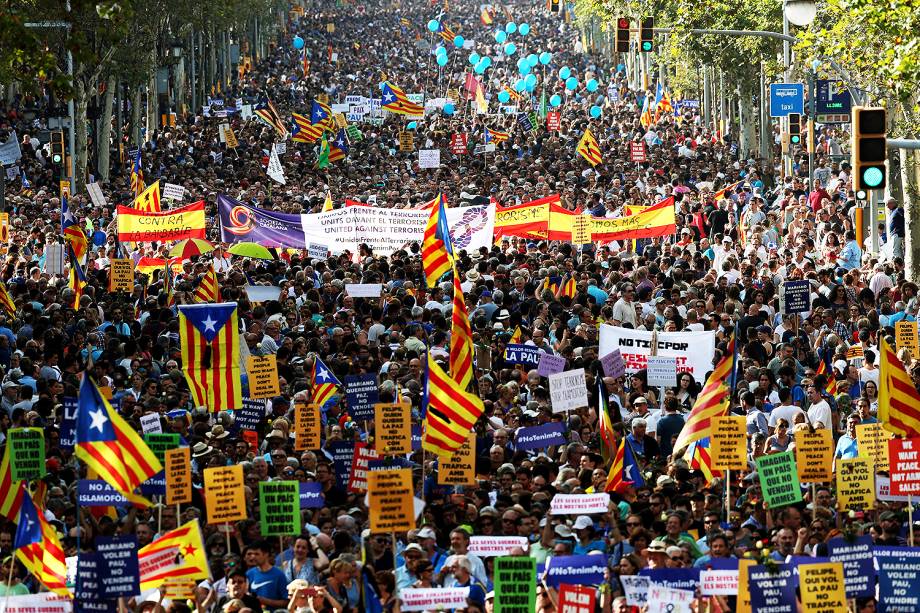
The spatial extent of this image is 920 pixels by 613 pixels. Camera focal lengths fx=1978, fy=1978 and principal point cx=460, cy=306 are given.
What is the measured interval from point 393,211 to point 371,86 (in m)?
52.8

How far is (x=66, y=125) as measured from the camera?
50219 mm

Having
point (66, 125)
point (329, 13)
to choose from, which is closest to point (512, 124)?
point (66, 125)

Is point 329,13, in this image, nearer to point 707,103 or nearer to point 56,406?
point 707,103

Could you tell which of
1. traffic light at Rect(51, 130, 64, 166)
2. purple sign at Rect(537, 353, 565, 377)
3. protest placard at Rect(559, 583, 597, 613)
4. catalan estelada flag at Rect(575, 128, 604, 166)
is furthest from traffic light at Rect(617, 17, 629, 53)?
protest placard at Rect(559, 583, 597, 613)

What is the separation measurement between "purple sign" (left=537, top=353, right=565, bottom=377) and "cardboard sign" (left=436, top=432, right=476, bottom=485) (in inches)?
134

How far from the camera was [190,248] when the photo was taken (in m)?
28.8

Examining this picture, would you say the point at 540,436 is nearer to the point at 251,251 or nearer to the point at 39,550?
the point at 39,550

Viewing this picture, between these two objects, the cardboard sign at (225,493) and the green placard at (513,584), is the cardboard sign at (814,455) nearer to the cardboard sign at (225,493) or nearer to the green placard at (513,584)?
the green placard at (513,584)

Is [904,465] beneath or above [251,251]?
beneath

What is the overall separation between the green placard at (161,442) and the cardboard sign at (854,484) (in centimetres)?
481

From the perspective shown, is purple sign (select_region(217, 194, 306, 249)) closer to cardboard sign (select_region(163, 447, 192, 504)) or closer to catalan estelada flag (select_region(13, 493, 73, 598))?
cardboard sign (select_region(163, 447, 192, 504))

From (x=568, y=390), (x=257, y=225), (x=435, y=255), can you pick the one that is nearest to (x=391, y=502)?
(x=568, y=390)

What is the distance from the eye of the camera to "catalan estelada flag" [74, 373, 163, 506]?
12750 millimetres

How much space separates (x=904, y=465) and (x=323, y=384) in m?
6.25
